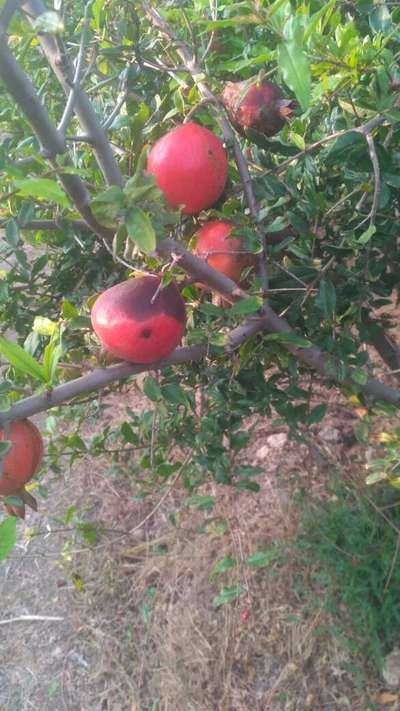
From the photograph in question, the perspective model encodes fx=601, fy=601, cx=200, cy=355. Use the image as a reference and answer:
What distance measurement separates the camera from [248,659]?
1710mm

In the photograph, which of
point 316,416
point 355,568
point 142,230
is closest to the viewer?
point 142,230

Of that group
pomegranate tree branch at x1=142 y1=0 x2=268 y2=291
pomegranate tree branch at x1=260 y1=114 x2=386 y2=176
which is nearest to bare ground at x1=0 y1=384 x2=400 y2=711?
pomegranate tree branch at x1=142 y1=0 x2=268 y2=291

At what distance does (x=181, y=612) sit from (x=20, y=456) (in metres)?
1.30

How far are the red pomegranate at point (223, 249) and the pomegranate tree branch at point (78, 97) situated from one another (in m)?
0.24

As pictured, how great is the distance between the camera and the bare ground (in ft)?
5.39

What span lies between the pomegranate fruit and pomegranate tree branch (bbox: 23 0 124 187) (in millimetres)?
310

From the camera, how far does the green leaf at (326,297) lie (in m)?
0.94

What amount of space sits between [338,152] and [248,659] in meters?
1.45

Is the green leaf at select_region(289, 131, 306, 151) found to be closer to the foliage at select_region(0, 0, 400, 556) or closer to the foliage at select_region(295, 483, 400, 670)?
the foliage at select_region(0, 0, 400, 556)

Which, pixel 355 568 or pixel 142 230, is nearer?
pixel 142 230

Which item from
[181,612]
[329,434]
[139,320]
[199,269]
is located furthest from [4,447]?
[329,434]

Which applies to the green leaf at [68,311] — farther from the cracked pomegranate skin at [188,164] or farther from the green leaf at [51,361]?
the cracked pomegranate skin at [188,164]

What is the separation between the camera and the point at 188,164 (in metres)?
0.76

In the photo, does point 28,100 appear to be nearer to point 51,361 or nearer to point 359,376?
point 51,361
